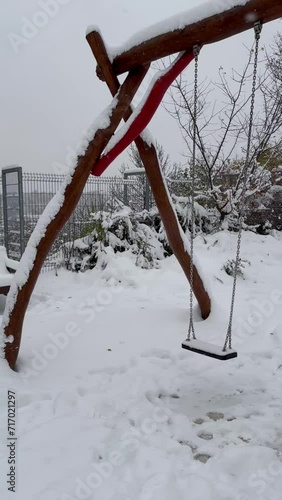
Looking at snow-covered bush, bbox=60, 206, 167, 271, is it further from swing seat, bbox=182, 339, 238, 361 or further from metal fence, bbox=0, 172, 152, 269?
swing seat, bbox=182, 339, 238, 361

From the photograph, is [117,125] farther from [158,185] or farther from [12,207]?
[12,207]

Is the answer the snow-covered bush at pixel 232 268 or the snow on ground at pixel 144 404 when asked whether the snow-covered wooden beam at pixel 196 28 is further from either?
the snow-covered bush at pixel 232 268

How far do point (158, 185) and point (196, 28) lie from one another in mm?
1340

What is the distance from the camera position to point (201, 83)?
818 cm

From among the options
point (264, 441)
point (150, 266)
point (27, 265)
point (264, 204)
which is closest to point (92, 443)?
point (264, 441)

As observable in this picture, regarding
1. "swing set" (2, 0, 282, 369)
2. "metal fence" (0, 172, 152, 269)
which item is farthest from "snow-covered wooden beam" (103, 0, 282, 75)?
"metal fence" (0, 172, 152, 269)

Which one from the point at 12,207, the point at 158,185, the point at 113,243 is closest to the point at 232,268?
the point at 113,243

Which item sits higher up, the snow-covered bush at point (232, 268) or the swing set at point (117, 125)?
the swing set at point (117, 125)

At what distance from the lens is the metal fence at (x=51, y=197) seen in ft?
21.8

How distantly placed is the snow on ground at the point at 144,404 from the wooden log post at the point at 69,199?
A: 27 centimetres

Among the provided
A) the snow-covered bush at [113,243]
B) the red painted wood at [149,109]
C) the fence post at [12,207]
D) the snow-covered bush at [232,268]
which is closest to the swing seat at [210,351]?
the red painted wood at [149,109]

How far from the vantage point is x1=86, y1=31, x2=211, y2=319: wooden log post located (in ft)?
9.67

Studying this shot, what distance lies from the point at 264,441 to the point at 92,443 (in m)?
0.94

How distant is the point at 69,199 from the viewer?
292cm
